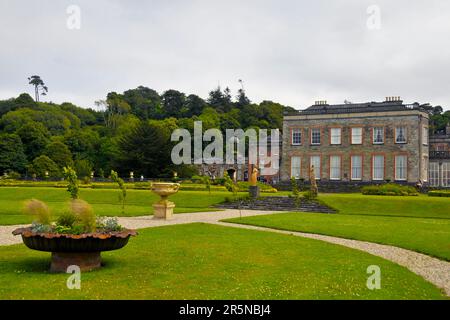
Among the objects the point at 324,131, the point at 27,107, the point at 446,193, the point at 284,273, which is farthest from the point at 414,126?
the point at 27,107

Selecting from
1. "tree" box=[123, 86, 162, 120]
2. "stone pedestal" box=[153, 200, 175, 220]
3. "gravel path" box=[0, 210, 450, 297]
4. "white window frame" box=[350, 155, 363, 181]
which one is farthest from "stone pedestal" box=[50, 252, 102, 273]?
"tree" box=[123, 86, 162, 120]

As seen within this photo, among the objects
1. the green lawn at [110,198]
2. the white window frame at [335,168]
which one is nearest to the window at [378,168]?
the white window frame at [335,168]

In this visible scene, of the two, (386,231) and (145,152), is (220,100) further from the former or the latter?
(386,231)

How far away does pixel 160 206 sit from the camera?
73.6ft

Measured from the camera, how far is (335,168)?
168ft

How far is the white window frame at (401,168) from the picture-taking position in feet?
157

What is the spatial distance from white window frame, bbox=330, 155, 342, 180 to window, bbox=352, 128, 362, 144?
233 centimetres

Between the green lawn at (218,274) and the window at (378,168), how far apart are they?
36616mm

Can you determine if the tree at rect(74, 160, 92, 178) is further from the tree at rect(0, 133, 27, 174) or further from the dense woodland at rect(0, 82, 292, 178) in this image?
the tree at rect(0, 133, 27, 174)

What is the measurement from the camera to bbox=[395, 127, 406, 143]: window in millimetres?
48031

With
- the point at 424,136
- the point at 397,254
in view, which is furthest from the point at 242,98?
the point at 397,254

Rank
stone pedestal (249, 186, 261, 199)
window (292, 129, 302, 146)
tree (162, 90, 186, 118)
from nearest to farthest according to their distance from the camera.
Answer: stone pedestal (249, 186, 261, 199) < window (292, 129, 302, 146) < tree (162, 90, 186, 118)

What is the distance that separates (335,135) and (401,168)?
7.39 meters

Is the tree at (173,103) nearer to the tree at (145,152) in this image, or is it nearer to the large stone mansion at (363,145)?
the tree at (145,152)
